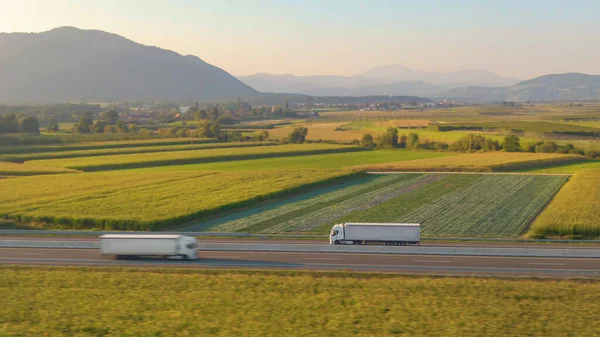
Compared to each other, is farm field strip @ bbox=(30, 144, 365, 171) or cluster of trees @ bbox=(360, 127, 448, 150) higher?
cluster of trees @ bbox=(360, 127, 448, 150)

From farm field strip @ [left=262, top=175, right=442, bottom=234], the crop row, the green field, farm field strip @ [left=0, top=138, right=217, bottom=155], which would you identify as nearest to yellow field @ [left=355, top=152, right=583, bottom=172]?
the green field

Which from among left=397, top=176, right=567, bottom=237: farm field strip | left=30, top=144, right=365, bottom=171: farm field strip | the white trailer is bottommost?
left=397, top=176, right=567, bottom=237: farm field strip

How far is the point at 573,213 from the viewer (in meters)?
38.4

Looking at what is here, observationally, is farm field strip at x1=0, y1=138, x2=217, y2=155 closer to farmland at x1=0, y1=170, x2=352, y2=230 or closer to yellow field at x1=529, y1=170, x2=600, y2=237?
farmland at x1=0, y1=170, x2=352, y2=230

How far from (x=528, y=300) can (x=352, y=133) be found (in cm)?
9477

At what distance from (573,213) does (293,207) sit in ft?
66.4

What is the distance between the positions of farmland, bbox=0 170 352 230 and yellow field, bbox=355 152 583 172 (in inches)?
425

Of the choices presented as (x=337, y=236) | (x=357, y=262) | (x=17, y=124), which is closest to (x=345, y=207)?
(x=337, y=236)

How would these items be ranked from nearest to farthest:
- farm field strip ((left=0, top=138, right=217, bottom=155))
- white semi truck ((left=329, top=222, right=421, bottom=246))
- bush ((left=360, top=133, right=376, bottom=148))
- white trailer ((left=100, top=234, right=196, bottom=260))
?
1. white trailer ((left=100, top=234, right=196, bottom=260))
2. white semi truck ((left=329, top=222, right=421, bottom=246))
3. farm field strip ((left=0, top=138, right=217, bottom=155))
4. bush ((left=360, top=133, right=376, bottom=148))

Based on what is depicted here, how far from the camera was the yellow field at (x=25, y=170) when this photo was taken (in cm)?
5912

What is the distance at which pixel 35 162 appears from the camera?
220 ft

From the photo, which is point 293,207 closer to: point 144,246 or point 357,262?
point 357,262

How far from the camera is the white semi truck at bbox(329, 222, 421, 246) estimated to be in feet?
99.5

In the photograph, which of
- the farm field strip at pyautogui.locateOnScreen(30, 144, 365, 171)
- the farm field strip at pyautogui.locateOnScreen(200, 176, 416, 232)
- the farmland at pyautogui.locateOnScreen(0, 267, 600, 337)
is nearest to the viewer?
the farmland at pyautogui.locateOnScreen(0, 267, 600, 337)
